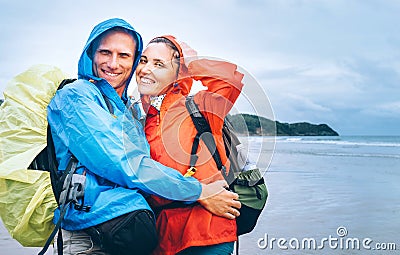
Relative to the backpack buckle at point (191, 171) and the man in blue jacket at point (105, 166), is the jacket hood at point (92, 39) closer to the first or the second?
the man in blue jacket at point (105, 166)

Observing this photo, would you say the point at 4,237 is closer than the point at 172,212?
No

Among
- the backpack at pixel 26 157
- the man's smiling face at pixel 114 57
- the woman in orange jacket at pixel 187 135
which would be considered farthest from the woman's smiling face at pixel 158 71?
the backpack at pixel 26 157

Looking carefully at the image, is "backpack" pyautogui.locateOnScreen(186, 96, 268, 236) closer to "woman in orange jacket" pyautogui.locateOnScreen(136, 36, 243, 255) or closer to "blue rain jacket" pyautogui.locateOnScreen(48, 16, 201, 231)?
"woman in orange jacket" pyautogui.locateOnScreen(136, 36, 243, 255)

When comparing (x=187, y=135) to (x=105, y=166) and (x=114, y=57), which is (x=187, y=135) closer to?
(x=105, y=166)

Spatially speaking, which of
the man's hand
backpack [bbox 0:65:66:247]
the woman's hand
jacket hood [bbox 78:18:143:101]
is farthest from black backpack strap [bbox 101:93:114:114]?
→ the man's hand

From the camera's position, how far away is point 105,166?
9.16 feet

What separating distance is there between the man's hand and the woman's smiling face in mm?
645

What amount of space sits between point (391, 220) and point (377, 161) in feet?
31.9

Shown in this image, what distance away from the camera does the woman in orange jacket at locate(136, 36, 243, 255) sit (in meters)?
2.99

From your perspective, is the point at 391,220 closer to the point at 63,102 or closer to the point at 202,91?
the point at 202,91

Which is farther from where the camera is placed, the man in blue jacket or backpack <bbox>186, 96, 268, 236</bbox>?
backpack <bbox>186, 96, 268, 236</bbox>

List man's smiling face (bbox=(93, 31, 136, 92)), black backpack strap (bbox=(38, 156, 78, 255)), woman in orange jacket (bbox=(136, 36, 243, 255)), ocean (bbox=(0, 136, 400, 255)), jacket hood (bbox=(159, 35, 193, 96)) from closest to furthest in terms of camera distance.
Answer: black backpack strap (bbox=(38, 156, 78, 255))
woman in orange jacket (bbox=(136, 36, 243, 255))
jacket hood (bbox=(159, 35, 193, 96))
man's smiling face (bbox=(93, 31, 136, 92))
ocean (bbox=(0, 136, 400, 255))

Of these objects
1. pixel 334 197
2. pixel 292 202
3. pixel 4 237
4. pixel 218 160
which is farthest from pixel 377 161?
pixel 218 160

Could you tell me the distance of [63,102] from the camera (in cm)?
294
